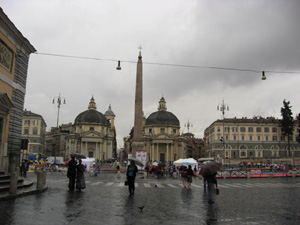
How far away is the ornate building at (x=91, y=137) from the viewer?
85.9m

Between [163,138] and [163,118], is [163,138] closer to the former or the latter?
[163,138]

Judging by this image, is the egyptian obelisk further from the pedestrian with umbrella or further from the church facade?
the church facade

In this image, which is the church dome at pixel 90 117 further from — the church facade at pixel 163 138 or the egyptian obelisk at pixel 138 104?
the egyptian obelisk at pixel 138 104

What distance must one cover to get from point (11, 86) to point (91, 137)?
72018 millimetres

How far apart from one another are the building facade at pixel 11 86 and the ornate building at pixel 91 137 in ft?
231

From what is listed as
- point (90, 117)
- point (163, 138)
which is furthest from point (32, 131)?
point (163, 138)

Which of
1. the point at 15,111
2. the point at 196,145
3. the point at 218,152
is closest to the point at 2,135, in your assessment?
the point at 15,111

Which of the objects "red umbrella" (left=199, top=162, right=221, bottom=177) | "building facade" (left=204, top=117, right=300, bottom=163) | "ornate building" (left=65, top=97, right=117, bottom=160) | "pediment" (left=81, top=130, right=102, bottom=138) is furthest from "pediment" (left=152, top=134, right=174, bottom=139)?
"red umbrella" (left=199, top=162, right=221, bottom=177)

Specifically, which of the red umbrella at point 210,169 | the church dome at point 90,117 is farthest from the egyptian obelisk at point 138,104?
the church dome at point 90,117

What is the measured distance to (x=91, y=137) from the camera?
86062 millimetres

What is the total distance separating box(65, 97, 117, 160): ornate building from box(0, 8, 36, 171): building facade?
70.3m

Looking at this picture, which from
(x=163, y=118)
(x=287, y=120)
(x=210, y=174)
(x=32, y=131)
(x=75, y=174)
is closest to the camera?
(x=210, y=174)

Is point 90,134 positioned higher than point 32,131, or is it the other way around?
point 90,134

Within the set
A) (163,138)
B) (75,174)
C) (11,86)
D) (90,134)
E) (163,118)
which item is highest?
(163,118)
